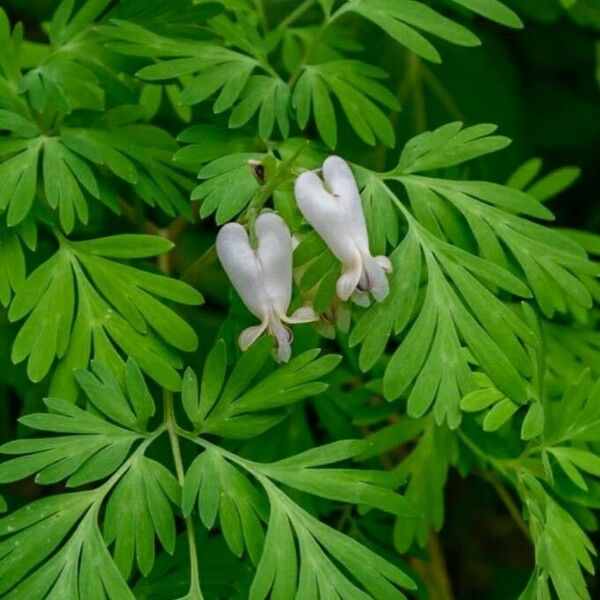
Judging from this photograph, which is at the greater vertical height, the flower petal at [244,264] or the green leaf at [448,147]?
the green leaf at [448,147]

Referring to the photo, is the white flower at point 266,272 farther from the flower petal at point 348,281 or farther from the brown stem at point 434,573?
the brown stem at point 434,573

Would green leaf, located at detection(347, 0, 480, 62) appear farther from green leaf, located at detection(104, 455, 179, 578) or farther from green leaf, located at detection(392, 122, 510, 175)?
green leaf, located at detection(104, 455, 179, 578)

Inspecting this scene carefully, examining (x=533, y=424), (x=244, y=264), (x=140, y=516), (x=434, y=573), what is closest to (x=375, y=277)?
(x=244, y=264)

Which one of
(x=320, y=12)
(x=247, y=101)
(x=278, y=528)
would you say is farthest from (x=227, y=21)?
(x=320, y=12)

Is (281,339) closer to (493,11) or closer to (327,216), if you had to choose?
(327,216)

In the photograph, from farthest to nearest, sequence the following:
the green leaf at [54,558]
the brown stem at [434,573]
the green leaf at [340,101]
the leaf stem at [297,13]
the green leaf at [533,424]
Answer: the brown stem at [434,573], the leaf stem at [297,13], the green leaf at [340,101], the green leaf at [533,424], the green leaf at [54,558]

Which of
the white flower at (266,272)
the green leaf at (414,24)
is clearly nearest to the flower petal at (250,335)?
the white flower at (266,272)

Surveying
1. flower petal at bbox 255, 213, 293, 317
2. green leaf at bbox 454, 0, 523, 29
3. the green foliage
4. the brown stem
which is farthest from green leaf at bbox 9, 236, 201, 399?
the brown stem
